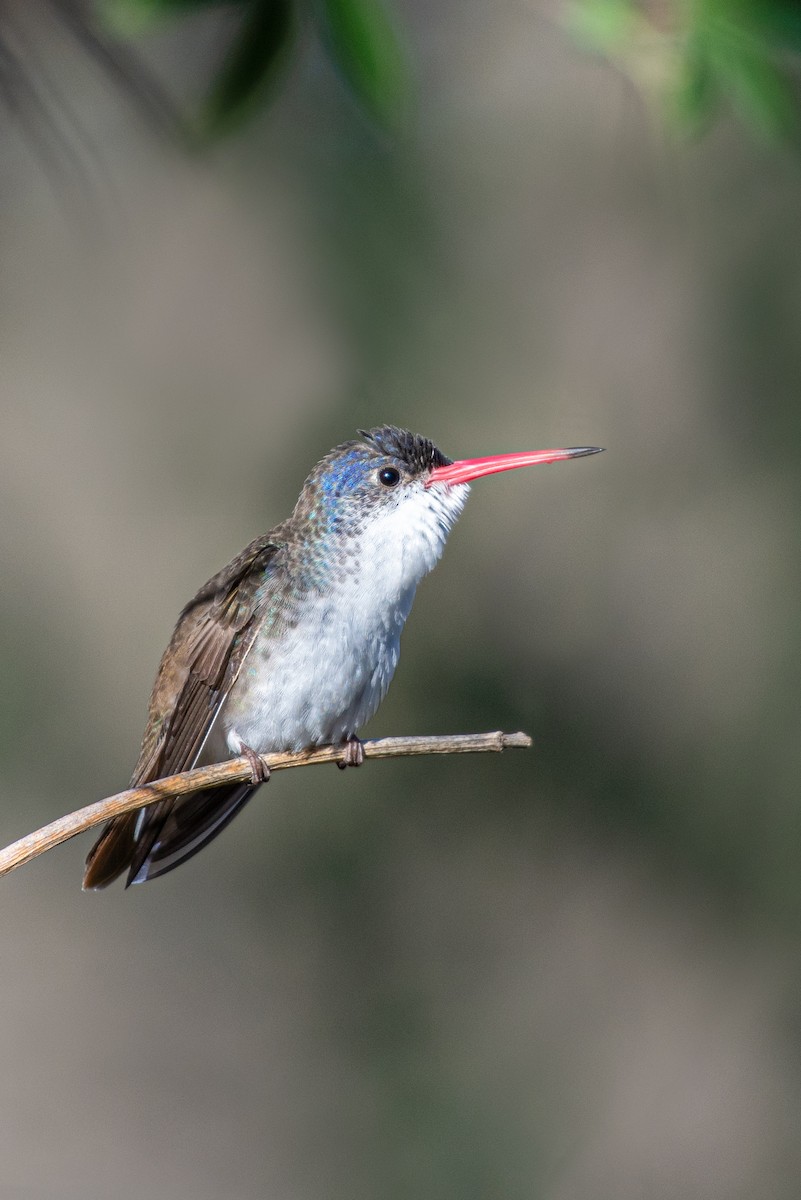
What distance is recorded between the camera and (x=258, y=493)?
5305 mm

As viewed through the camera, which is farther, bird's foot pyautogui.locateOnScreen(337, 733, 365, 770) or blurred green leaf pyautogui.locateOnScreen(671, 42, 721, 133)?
bird's foot pyautogui.locateOnScreen(337, 733, 365, 770)

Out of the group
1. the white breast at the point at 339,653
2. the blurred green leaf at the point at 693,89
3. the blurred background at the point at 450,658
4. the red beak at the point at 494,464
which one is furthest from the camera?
the blurred background at the point at 450,658

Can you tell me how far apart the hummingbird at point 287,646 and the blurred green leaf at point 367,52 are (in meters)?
0.77

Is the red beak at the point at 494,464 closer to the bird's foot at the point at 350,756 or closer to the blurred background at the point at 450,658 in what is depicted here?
the bird's foot at the point at 350,756

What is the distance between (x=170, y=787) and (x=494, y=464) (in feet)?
1.75

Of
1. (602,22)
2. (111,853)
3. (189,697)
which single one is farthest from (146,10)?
(111,853)

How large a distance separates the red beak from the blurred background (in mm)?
3046

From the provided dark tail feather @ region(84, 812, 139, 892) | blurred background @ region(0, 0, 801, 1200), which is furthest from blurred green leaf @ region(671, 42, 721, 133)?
blurred background @ region(0, 0, 801, 1200)

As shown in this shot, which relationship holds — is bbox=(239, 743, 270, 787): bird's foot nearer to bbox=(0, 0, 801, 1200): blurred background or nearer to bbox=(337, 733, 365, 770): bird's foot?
bbox=(337, 733, 365, 770): bird's foot

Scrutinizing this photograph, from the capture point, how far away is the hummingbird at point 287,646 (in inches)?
74.9

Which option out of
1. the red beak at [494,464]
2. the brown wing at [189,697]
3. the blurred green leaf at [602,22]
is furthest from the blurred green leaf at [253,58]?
the brown wing at [189,697]

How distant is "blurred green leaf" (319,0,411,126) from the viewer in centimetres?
107

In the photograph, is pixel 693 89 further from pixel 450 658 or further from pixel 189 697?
pixel 450 658

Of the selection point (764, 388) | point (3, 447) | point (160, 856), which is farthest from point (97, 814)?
point (3, 447)
